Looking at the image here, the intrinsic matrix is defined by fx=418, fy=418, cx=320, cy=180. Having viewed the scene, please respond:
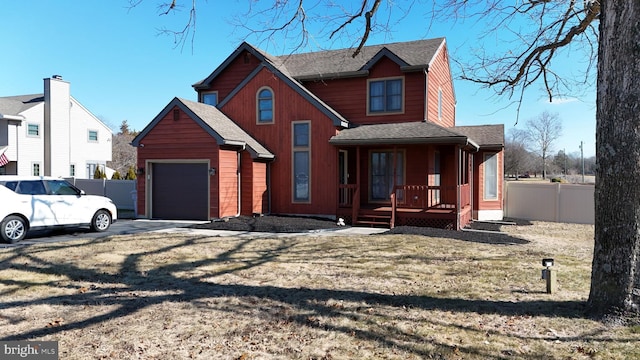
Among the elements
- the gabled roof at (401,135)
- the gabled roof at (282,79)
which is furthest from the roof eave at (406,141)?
the gabled roof at (282,79)

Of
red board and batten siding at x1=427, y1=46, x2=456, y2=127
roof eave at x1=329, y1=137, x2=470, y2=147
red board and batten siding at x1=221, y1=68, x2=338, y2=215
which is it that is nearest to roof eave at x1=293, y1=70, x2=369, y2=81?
red board and batten siding at x1=221, y1=68, x2=338, y2=215

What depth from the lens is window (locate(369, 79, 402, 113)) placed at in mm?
15948

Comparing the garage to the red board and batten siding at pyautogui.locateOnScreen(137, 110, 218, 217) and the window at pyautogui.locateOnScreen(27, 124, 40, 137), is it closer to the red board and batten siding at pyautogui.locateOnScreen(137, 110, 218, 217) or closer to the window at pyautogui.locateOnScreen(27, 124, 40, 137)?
the red board and batten siding at pyautogui.locateOnScreen(137, 110, 218, 217)

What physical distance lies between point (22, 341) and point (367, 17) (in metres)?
7.26

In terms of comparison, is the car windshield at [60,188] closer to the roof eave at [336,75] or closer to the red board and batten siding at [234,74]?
the red board and batten siding at [234,74]

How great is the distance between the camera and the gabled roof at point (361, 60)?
15.6 m

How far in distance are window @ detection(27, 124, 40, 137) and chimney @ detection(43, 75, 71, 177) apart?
0.43 m

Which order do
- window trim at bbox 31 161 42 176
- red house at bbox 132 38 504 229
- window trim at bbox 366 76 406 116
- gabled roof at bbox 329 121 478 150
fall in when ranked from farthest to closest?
window trim at bbox 31 161 42 176 < window trim at bbox 366 76 406 116 < red house at bbox 132 38 504 229 < gabled roof at bbox 329 121 478 150

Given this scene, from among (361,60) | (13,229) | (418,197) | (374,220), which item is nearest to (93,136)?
(361,60)

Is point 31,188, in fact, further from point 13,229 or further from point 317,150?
point 317,150

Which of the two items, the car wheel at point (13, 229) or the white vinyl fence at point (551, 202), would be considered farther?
the white vinyl fence at point (551, 202)

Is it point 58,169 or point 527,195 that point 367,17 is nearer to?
point 527,195

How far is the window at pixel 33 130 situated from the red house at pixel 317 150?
62.1 ft

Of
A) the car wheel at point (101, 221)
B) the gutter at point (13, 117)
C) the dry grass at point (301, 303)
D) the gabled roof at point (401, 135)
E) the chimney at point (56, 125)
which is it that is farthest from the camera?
the chimney at point (56, 125)
